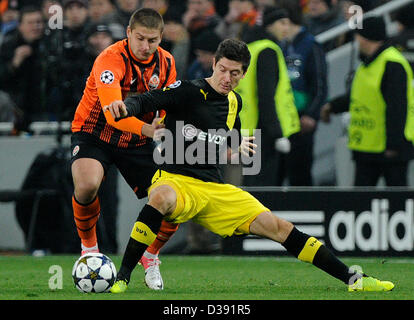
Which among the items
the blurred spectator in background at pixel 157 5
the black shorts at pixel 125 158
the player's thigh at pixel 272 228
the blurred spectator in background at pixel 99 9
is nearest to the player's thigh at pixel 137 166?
the black shorts at pixel 125 158

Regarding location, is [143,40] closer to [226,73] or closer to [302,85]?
[226,73]

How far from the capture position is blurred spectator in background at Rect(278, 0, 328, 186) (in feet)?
36.7

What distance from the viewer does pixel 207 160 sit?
7.29m

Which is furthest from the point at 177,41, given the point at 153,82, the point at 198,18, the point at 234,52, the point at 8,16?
the point at 234,52

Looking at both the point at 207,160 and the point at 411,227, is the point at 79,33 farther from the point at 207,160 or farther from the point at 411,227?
the point at 207,160

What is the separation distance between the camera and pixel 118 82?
24.7 feet

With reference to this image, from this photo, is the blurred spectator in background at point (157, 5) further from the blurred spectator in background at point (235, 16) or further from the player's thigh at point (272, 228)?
the player's thigh at point (272, 228)

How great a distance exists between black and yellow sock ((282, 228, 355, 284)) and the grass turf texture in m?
0.15

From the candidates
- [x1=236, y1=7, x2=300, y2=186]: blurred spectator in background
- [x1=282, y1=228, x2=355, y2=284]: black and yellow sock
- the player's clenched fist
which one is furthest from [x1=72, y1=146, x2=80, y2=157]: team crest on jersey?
[x1=236, y1=7, x2=300, y2=186]: blurred spectator in background

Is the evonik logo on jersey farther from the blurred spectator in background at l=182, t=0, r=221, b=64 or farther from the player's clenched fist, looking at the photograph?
the blurred spectator in background at l=182, t=0, r=221, b=64

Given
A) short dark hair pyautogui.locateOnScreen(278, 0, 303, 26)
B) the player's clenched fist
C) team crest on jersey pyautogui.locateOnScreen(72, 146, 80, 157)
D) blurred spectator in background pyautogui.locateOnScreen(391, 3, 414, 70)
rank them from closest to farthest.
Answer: the player's clenched fist, team crest on jersey pyautogui.locateOnScreen(72, 146, 80, 157), short dark hair pyautogui.locateOnScreen(278, 0, 303, 26), blurred spectator in background pyautogui.locateOnScreen(391, 3, 414, 70)

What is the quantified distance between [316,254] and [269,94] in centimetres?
349

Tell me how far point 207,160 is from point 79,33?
5.83 m
